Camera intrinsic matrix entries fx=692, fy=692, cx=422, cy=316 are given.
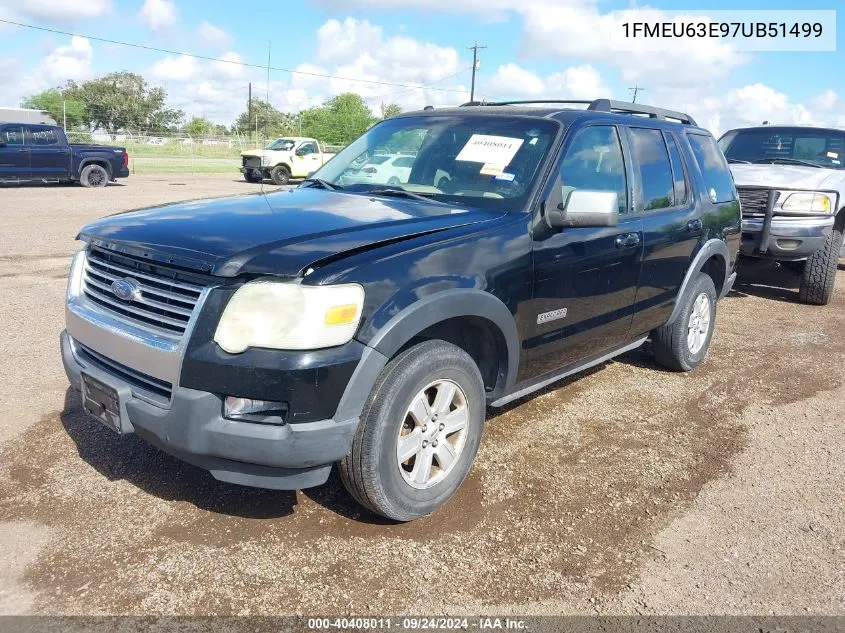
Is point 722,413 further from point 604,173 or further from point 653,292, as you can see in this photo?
point 604,173

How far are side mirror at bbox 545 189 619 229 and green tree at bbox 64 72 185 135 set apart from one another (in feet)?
256

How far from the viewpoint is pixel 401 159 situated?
4094mm

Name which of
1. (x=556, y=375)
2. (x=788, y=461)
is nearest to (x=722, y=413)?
(x=788, y=461)

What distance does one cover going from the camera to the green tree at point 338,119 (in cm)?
5656

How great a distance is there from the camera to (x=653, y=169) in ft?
14.6

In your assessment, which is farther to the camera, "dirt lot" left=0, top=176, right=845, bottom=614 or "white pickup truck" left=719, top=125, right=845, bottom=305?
"white pickup truck" left=719, top=125, right=845, bottom=305

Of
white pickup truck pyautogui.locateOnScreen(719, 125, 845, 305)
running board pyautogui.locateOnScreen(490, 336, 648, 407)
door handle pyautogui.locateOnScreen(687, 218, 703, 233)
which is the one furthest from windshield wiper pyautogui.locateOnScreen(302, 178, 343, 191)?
white pickup truck pyautogui.locateOnScreen(719, 125, 845, 305)

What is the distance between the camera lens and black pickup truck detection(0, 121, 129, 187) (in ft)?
59.9

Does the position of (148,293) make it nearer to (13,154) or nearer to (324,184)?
(324,184)

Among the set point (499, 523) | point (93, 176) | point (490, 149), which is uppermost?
point (490, 149)

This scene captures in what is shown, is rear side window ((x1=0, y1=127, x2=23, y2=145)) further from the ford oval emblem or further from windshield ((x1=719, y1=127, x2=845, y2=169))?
the ford oval emblem

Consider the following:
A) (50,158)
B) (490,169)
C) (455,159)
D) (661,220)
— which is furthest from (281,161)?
(490,169)

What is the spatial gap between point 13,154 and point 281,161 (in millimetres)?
8689

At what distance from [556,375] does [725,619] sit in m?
1.62
